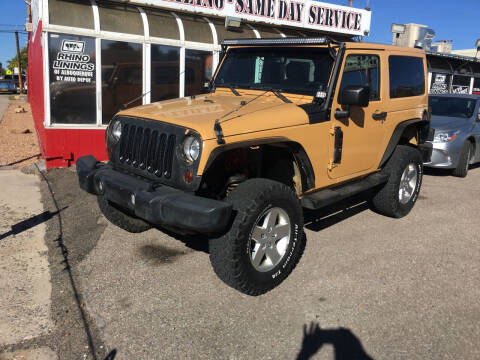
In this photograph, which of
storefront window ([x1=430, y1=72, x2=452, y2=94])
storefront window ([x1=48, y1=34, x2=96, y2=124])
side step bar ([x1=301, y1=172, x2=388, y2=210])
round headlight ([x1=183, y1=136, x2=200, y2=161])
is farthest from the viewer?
storefront window ([x1=430, y1=72, x2=452, y2=94])

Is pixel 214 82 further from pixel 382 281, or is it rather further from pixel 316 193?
pixel 382 281

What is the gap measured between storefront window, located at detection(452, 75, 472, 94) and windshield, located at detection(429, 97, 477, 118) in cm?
1037

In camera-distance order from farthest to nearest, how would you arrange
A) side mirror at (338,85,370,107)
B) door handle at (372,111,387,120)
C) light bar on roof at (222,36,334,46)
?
1. door handle at (372,111,387,120)
2. light bar on roof at (222,36,334,46)
3. side mirror at (338,85,370,107)

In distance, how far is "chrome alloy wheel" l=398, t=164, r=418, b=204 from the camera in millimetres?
5641

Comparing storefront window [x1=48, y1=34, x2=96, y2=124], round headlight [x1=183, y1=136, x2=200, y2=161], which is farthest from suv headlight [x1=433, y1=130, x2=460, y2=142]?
storefront window [x1=48, y1=34, x2=96, y2=124]

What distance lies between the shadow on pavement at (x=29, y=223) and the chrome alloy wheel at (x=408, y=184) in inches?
180

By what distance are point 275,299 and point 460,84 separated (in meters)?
18.5

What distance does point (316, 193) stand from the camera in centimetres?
436

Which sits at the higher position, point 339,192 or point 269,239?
point 339,192

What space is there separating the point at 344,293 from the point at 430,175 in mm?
5840

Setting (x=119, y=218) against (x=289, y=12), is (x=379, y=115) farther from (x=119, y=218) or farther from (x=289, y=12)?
(x=289, y=12)

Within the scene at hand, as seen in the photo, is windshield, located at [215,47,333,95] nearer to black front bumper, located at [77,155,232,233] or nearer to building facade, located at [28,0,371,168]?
black front bumper, located at [77,155,232,233]

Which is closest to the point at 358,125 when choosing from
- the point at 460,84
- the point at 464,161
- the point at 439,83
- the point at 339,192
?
the point at 339,192

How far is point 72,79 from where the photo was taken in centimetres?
778
